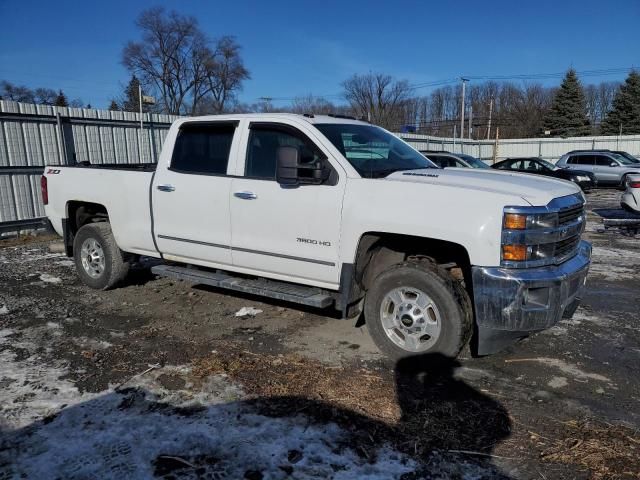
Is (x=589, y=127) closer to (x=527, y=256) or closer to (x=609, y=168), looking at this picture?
(x=609, y=168)

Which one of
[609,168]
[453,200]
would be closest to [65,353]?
[453,200]

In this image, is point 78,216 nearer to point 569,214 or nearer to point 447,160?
point 569,214

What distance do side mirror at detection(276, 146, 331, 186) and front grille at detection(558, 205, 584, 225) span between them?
1839mm

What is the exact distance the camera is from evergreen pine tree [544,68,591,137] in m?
58.0

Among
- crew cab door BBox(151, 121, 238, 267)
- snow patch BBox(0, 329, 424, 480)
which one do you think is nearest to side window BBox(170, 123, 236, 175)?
crew cab door BBox(151, 121, 238, 267)

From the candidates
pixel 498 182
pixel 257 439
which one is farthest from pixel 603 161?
pixel 257 439

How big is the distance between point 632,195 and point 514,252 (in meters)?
9.54

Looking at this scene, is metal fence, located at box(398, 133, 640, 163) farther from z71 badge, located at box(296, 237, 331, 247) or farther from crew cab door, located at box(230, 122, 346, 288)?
z71 badge, located at box(296, 237, 331, 247)

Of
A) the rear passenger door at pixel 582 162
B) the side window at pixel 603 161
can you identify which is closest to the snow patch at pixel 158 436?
the rear passenger door at pixel 582 162

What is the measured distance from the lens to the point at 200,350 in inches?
184

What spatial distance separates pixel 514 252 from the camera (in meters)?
3.67

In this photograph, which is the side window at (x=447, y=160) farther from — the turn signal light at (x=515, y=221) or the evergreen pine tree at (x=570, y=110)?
the evergreen pine tree at (x=570, y=110)

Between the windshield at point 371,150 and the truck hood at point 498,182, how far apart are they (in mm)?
201

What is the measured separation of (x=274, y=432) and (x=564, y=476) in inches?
66.0
